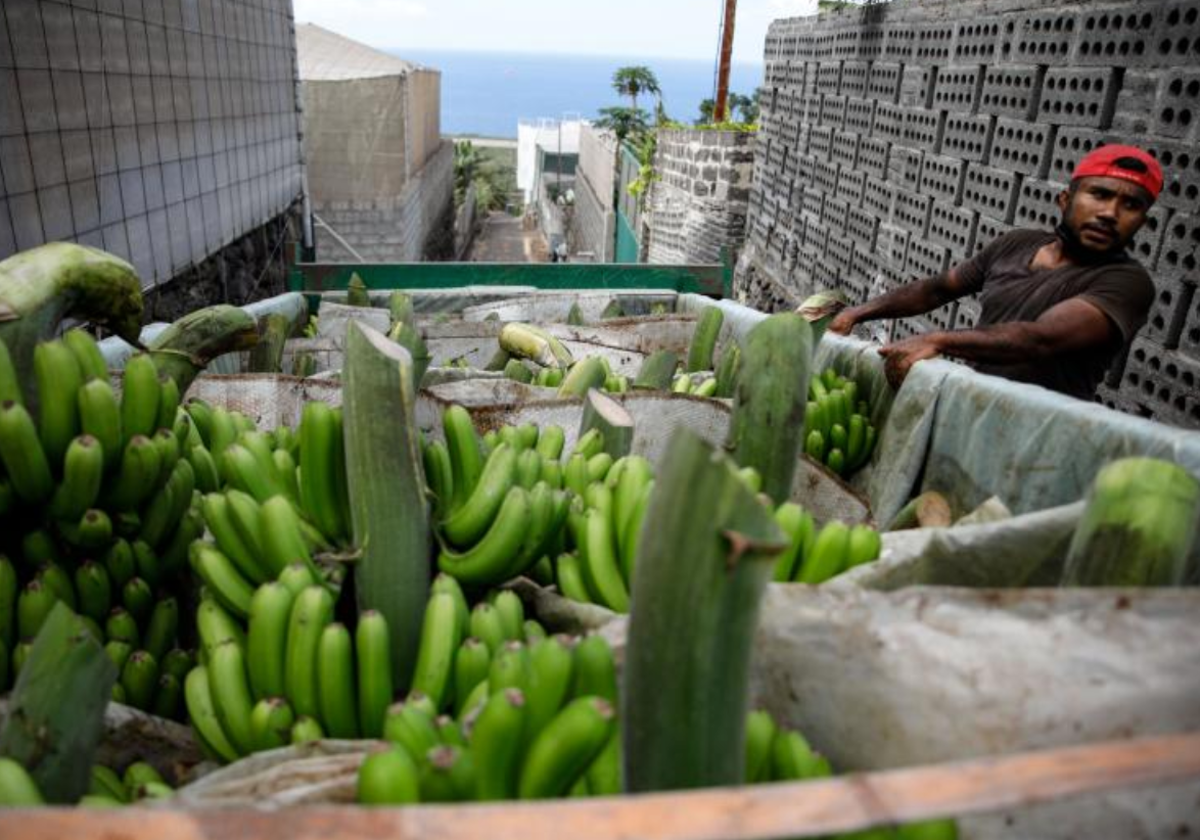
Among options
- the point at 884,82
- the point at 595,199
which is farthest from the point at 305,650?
the point at 595,199

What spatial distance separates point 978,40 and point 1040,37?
774 mm

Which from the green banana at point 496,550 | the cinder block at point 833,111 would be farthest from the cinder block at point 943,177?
the green banana at point 496,550

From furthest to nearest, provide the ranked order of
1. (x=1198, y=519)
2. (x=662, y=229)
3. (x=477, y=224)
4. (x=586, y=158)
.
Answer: (x=477, y=224), (x=586, y=158), (x=662, y=229), (x=1198, y=519)

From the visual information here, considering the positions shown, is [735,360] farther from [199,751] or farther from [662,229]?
[662,229]

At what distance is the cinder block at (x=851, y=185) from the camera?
7191mm

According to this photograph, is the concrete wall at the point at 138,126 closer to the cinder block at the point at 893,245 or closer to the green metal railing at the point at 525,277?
the green metal railing at the point at 525,277

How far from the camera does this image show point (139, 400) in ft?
5.94

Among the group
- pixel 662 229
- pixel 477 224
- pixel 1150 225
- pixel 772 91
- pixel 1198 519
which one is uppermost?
pixel 772 91

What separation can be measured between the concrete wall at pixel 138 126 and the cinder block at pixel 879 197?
5420mm

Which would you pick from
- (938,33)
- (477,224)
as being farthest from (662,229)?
(477,224)

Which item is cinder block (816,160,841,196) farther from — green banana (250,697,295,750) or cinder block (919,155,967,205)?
green banana (250,697,295,750)

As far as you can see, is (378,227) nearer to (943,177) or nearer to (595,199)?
(595,199)

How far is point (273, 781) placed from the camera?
4.01 feet

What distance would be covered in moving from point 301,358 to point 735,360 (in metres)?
2.24
